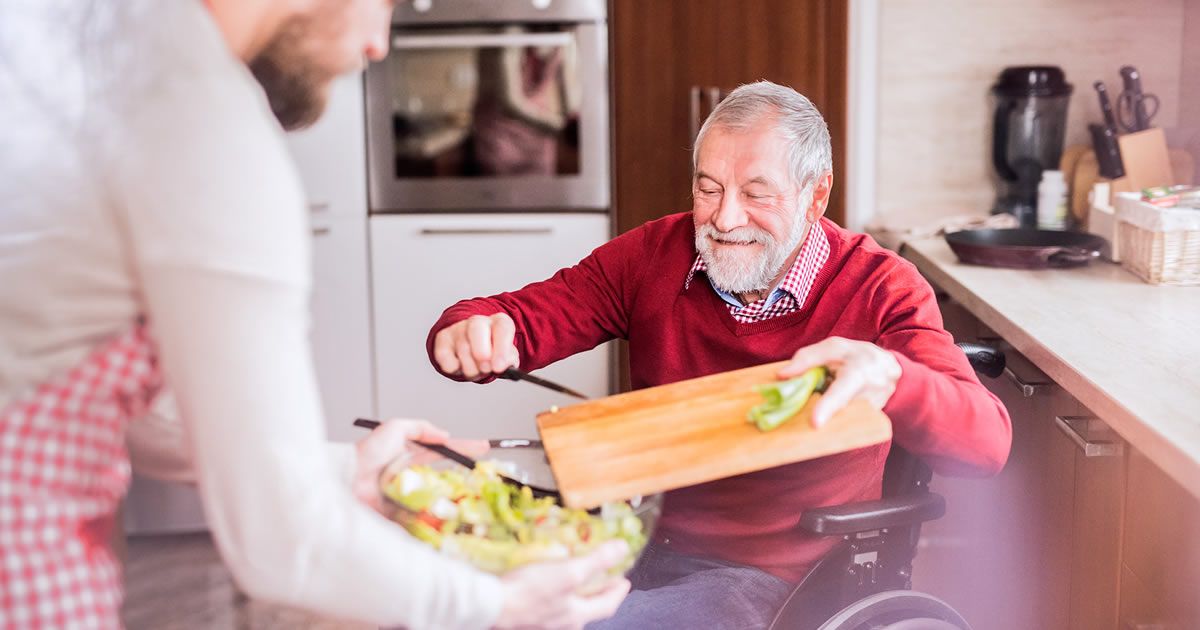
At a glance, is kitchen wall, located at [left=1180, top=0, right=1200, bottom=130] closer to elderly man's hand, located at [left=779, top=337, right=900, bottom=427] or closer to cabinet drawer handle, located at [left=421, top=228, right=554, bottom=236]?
cabinet drawer handle, located at [left=421, top=228, right=554, bottom=236]

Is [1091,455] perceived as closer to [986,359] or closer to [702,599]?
[986,359]

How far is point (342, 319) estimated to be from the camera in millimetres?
3299

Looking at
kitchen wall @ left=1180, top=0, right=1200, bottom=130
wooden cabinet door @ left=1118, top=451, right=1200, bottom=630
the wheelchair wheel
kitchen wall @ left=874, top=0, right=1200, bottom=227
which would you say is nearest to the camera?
the wheelchair wheel

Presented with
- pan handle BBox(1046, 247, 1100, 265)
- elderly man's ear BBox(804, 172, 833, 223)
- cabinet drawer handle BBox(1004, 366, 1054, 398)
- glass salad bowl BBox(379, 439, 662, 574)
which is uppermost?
elderly man's ear BBox(804, 172, 833, 223)

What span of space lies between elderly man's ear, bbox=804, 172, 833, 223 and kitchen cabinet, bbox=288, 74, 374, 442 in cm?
173

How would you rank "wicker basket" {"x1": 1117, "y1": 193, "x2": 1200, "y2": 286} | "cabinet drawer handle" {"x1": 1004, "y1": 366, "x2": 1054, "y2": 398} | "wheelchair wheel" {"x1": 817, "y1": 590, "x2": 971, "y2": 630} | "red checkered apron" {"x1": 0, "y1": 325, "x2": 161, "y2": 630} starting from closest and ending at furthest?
"red checkered apron" {"x1": 0, "y1": 325, "x2": 161, "y2": 630} → "wheelchair wheel" {"x1": 817, "y1": 590, "x2": 971, "y2": 630} → "cabinet drawer handle" {"x1": 1004, "y1": 366, "x2": 1054, "y2": 398} → "wicker basket" {"x1": 1117, "y1": 193, "x2": 1200, "y2": 286}

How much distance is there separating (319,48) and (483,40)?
2345 mm

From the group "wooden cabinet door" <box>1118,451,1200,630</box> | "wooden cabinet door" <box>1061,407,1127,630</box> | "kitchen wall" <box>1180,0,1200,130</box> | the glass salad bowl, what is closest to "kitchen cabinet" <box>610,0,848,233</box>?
"kitchen wall" <box>1180,0,1200,130</box>

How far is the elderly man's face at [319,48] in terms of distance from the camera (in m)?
0.87

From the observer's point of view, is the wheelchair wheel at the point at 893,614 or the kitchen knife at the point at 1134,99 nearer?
the wheelchair wheel at the point at 893,614

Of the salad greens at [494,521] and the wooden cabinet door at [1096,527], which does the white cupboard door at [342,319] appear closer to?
the wooden cabinet door at [1096,527]

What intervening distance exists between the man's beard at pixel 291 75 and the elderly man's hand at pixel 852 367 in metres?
0.61

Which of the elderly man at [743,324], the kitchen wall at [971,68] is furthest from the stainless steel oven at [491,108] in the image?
the elderly man at [743,324]

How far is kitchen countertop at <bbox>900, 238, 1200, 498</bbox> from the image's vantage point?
1.45 m
